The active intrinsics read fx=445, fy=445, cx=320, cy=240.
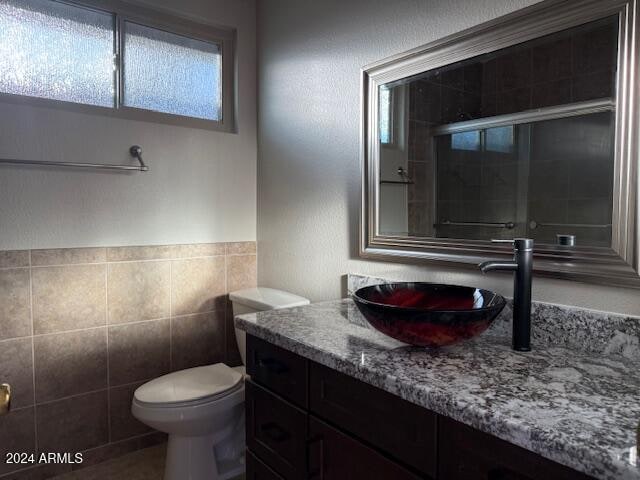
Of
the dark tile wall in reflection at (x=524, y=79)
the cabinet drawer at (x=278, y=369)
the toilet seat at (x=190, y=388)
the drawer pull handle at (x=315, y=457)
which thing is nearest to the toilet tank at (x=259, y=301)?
the toilet seat at (x=190, y=388)

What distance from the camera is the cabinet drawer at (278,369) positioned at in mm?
1248

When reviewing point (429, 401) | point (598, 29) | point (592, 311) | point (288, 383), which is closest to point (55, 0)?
point (288, 383)

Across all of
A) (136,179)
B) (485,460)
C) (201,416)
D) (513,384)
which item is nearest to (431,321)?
(513,384)

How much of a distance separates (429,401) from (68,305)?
5.93 ft

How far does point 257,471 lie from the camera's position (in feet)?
4.79

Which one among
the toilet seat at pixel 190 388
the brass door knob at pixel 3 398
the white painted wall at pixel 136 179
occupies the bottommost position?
the toilet seat at pixel 190 388

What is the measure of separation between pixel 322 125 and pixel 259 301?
89cm

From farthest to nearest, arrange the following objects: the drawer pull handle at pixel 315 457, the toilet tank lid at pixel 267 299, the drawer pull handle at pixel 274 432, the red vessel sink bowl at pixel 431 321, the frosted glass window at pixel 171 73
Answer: the frosted glass window at pixel 171 73 → the toilet tank lid at pixel 267 299 → the drawer pull handle at pixel 274 432 → the drawer pull handle at pixel 315 457 → the red vessel sink bowl at pixel 431 321

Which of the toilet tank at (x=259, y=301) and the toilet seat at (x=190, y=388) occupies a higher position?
the toilet tank at (x=259, y=301)

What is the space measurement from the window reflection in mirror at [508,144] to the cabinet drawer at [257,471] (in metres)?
0.93

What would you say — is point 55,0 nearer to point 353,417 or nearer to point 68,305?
point 68,305

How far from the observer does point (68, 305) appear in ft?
6.74

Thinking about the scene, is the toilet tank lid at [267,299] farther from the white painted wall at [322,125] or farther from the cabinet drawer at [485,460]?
the cabinet drawer at [485,460]

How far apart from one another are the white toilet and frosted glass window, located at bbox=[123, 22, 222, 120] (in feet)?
3.78
